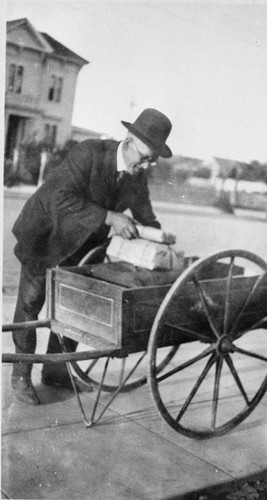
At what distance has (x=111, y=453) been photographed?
281 cm

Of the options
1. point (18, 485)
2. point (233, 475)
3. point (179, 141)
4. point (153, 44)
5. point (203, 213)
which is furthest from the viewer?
point (203, 213)

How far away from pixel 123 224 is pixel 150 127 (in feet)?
1.78

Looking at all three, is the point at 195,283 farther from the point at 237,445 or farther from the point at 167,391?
the point at 167,391

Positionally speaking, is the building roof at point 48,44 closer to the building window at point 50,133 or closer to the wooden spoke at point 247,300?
the building window at point 50,133

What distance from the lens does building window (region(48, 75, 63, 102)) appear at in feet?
9.23

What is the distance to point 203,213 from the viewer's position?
1546cm

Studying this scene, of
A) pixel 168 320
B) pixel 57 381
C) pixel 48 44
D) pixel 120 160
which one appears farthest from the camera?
pixel 57 381

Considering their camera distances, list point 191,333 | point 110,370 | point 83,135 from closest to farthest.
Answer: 1. point 191,333
2. point 83,135
3. point 110,370

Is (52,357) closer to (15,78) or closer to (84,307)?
Answer: (84,307)

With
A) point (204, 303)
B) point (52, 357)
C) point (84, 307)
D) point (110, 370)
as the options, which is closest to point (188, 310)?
point (204, 303)

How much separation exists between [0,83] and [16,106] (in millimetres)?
363

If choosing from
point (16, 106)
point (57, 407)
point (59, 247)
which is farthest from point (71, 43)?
point (57, 407)

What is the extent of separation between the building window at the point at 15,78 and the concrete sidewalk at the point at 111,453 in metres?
1.69

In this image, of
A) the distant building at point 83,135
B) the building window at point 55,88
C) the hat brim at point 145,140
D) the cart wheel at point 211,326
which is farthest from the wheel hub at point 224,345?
the building window at point 55,88
